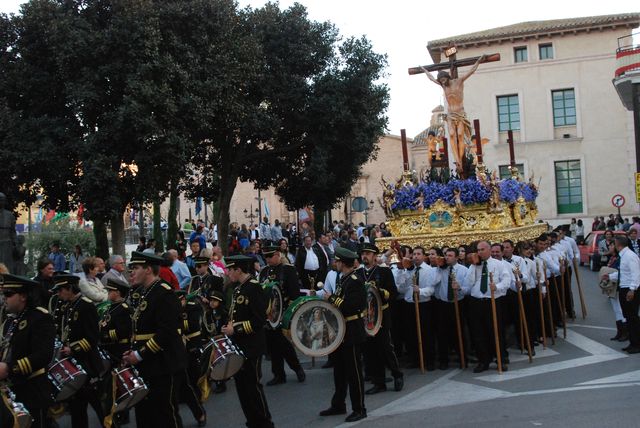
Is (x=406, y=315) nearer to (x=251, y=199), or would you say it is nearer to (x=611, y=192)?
(x=611, y=192)

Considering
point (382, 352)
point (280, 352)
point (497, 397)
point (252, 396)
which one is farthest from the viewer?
point (280, 352)

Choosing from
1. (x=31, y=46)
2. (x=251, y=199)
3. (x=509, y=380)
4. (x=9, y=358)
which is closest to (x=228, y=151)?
(x=31, y=46)

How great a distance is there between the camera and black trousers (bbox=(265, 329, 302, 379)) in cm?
1077

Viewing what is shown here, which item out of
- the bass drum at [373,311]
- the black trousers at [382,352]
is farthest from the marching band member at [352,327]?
the black trousers at [382,352]

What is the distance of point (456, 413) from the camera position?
8.34 meters

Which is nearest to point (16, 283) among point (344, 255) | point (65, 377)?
point (65, 377)

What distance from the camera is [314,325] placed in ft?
27.7

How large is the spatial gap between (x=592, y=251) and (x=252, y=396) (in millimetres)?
22798

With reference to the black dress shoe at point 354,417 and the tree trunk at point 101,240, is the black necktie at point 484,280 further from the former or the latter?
the tree trunk at point 101,240

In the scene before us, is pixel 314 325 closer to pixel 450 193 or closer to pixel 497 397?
pixel 497 397

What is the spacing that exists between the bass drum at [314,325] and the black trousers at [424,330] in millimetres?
3211

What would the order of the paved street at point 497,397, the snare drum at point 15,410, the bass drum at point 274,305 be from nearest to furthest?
the snare drum at point 15,410
the paved street at point 497,397
the bass drum at point 274,305

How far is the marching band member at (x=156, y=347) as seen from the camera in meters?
6.38

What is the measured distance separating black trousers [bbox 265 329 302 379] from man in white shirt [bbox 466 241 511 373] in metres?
2.74
